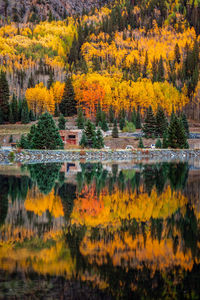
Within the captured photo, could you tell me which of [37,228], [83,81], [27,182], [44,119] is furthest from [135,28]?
[37,228]

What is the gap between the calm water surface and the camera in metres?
6.50

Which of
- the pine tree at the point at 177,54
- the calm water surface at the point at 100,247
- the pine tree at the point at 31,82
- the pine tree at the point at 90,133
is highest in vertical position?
the pine tree at the point at 177,54

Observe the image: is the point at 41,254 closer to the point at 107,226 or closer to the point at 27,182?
the point at 107,226

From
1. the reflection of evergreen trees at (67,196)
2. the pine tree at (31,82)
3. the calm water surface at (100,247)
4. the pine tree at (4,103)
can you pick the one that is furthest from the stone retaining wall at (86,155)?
Answer: the pine tree at (31,82)

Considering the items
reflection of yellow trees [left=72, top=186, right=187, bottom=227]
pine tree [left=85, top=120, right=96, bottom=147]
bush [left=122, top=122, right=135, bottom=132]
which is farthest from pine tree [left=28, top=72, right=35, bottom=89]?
reflection of yellow trees [left=72, top=186, right=187, bottom=227]

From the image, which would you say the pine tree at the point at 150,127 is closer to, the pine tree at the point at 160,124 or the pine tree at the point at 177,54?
the pine tree at the point at 160,124

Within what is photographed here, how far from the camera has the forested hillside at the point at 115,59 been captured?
108 metres

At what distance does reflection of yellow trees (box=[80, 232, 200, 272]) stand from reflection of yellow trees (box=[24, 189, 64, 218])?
3.29 meters

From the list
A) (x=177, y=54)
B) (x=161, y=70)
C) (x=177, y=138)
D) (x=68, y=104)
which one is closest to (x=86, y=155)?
(x=177, y=138)

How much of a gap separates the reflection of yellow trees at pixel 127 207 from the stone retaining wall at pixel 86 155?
2859 cm

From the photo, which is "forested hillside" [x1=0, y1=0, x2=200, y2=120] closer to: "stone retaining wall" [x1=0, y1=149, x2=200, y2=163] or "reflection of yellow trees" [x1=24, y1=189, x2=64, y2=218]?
"stone retaining wall" [x1=0, y1=149, x2=200, y2=163]

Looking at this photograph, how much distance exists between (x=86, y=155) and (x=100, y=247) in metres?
43.2

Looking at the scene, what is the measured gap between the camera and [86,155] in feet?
169

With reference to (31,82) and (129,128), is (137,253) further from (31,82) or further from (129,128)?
(31,82)
